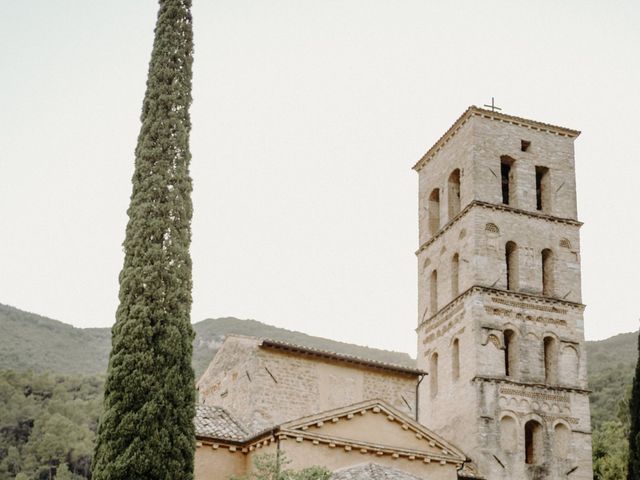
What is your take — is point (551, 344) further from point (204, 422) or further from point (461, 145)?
point (204, 422)

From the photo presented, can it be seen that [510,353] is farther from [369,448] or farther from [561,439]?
[369,448]

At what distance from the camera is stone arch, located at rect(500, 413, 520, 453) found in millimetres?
23594

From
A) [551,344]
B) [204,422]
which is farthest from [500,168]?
[204,422]

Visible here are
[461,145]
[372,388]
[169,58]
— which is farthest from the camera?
[461,145]

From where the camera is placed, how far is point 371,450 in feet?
64.5

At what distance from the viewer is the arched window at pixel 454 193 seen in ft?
89.8

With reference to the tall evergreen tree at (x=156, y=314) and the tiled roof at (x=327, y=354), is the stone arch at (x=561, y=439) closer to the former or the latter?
the tiled roof at (x=327, y=354)

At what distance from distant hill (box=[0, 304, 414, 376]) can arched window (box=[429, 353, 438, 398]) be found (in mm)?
33785

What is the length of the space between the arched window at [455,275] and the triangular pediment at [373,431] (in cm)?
641

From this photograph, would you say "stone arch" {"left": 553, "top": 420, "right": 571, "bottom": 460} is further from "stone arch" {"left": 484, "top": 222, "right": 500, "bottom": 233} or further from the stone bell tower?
"stone arch" {"left": 484, "top": 222, "right": 500, "bottom": 233}

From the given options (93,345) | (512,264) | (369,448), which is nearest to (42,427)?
(93,345)

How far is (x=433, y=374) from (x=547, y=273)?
448cm

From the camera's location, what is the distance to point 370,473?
1898 centimetres

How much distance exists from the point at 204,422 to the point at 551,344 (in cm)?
1027
